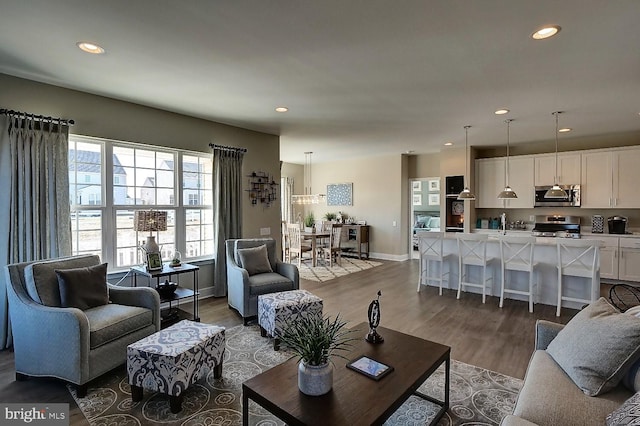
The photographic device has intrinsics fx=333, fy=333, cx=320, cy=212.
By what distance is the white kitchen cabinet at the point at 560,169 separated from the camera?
6410 millimetres

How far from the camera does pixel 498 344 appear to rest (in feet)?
11.3

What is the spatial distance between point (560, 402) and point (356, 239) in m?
7.29

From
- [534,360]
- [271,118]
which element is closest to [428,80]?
[271,118]

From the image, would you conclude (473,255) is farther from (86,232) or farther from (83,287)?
(86,232)

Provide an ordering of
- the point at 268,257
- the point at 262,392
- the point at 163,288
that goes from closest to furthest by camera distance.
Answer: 1. the point at 262,392
2. the point at 163,288
3. the point at 268,257

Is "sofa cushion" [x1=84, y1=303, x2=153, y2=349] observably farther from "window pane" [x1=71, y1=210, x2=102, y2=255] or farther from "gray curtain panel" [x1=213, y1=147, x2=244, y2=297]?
"gray curtain panel" [x1=213, y1=147, x2=244, y2=297]

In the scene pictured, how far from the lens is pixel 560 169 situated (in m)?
6.55

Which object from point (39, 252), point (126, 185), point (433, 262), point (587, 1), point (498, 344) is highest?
Result: point (587, 1)

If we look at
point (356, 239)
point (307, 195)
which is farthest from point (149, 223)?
point (356, 239)

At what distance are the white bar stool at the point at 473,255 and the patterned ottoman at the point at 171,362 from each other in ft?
13.0

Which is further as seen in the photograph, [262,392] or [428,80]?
[428,80]

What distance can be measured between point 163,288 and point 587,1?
4.55 m

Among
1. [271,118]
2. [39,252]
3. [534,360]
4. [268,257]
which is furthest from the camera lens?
[271,118]

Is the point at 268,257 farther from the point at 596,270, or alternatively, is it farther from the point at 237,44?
the point at 596,270
